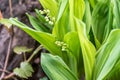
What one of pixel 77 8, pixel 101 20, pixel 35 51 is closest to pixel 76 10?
pixel 77 8

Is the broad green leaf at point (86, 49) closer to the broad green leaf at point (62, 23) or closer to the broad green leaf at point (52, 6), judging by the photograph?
the broad green leaf at point (62, 23)

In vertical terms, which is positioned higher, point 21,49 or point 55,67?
point 55,67

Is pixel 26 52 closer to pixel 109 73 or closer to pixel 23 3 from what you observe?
pixel 23 3

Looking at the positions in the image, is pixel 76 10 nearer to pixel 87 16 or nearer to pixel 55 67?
pixel 87 16

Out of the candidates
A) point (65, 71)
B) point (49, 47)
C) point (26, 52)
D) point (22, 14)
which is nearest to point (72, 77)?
point (65, 71)

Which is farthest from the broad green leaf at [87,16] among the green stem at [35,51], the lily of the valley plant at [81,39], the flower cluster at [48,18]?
the green stem at [35,51]

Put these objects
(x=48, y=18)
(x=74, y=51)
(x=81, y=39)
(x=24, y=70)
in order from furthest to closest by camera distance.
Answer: (x=24, y=70) → (x=48, y=18) → (x=74, y=51) → (x=81, y=39)
